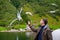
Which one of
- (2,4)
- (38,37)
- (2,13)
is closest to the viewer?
(38,37)

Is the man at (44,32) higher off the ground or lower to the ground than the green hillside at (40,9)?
higher

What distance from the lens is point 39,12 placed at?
3017 inches

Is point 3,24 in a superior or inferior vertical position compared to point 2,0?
inferior

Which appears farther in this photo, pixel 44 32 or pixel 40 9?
pixel 40 9

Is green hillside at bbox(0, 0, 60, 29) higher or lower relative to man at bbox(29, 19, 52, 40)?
lower

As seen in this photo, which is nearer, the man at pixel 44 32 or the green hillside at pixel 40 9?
the man at pixel 44 32

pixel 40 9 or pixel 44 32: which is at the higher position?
pixel 44 32

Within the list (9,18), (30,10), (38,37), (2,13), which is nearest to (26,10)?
(30,10)

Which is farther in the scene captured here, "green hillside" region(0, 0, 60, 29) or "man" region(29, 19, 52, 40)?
"green hillside" region(0, 0, 60, 29)

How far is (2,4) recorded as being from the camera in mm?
51406

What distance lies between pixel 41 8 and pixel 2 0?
79.3ft

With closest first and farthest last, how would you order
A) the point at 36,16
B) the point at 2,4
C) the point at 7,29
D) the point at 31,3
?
the point at 2,4, the point at 7,29, the point at 36,16, the point at 31,3

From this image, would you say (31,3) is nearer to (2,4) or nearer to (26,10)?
(26,10)

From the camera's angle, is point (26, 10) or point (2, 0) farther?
point (26, 10)
